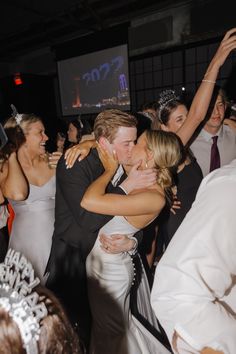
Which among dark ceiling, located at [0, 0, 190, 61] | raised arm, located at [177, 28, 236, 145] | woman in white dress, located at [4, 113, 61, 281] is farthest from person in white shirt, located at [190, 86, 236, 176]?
dark ceiling, located at [0, 0, 190, 61]

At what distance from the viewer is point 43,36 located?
8930 millimetres

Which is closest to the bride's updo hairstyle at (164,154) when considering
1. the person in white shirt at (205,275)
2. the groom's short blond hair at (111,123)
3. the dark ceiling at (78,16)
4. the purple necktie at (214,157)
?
the groom's short blond hair at (111,123)

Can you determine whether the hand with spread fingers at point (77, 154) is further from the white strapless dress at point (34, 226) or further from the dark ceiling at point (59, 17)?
the dark ceiling at point (59, 17)

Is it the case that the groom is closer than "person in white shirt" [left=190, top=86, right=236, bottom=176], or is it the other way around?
the groom

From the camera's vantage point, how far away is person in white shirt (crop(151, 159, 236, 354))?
2.60 ft

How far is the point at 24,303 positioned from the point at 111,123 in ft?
4.77

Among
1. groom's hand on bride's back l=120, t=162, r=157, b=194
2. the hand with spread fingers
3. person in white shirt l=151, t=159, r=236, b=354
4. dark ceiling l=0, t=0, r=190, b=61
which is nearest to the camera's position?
person in white shirt l=151, t=159, r=236, b=354

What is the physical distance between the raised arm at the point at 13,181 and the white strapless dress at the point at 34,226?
0.38 ft

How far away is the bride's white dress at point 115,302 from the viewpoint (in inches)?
71.5

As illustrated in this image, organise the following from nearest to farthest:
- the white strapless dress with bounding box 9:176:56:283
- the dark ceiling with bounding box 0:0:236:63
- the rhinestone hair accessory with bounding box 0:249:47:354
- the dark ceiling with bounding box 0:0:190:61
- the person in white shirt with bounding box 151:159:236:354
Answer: the rhinestone hair accessory with bounding box 0:249:47:354, the person in white shirt with bounding box 151:159:236:354, the white strapless dress with bounding box 9:176:56:283, the dark ceiling with bounding box 0:0:236:63, the dark ceiling with bounding box 0:0:190:61

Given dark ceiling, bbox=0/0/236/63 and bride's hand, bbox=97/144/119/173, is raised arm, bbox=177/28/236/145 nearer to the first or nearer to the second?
bride's hand, bbox=97/144/119/173

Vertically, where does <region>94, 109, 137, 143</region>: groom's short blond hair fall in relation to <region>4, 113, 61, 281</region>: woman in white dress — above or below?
above

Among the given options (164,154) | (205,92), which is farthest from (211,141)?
(164,154)

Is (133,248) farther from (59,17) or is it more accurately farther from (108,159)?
(59,17)
